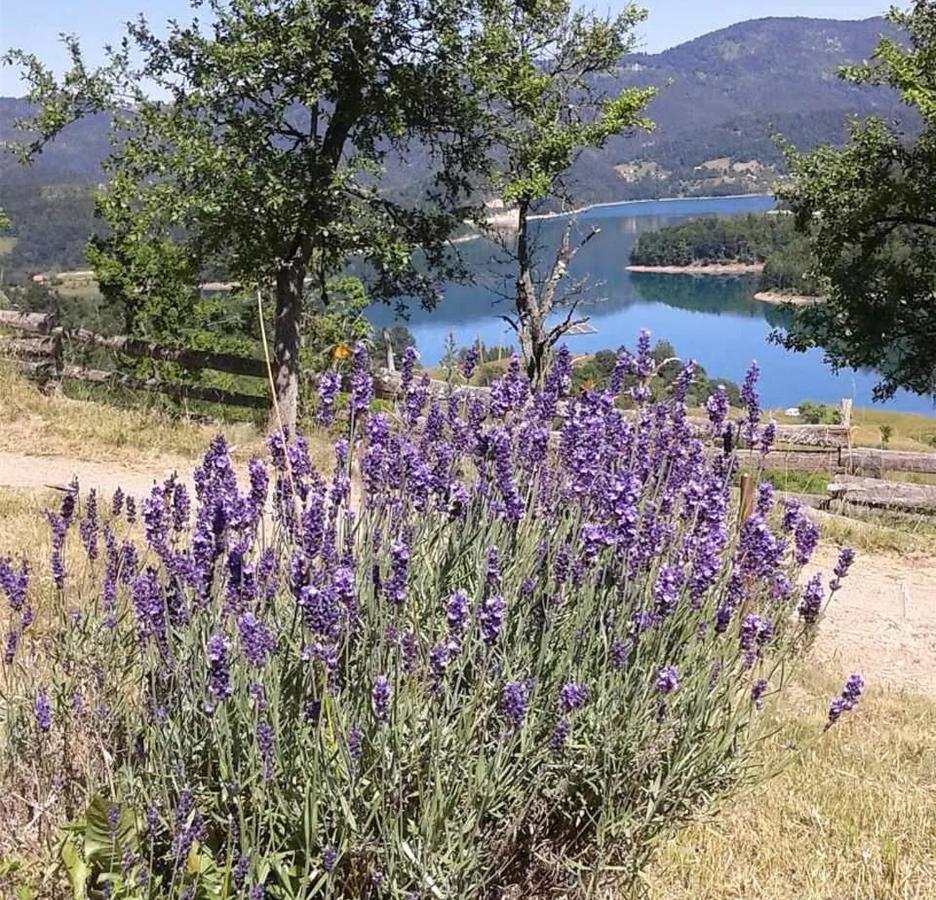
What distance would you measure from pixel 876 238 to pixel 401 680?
669 inches

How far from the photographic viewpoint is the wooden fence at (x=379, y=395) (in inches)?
403

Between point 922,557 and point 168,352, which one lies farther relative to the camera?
point 168,352

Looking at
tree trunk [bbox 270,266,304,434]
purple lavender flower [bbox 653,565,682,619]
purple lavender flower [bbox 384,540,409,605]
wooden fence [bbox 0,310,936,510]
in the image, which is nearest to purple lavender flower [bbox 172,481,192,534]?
purple lavender flower [bbox 384,540,409,605]

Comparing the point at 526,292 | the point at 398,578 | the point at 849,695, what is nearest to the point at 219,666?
the point at 398,578

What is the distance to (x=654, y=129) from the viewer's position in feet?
46.0

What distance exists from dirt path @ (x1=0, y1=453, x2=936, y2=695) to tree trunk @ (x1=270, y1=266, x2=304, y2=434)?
2.43 m

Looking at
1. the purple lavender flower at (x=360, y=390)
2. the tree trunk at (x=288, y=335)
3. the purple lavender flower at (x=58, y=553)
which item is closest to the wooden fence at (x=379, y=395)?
the tree trunk at (x=288, y=335)

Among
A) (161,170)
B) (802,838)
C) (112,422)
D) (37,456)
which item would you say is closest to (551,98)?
(161,170)

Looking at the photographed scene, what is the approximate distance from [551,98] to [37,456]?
8.05 m

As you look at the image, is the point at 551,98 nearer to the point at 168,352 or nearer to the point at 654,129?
the point at 654,129

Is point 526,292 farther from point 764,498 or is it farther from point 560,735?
point 560,735

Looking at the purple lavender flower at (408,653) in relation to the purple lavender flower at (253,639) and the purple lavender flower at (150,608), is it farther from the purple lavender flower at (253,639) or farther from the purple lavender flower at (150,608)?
the purple lavender flower at (150,608)

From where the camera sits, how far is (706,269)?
12519 cm

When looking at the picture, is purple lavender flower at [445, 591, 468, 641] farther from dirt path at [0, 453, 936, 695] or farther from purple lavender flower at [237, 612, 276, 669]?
dirt path at [0, 453, 936, 695]
